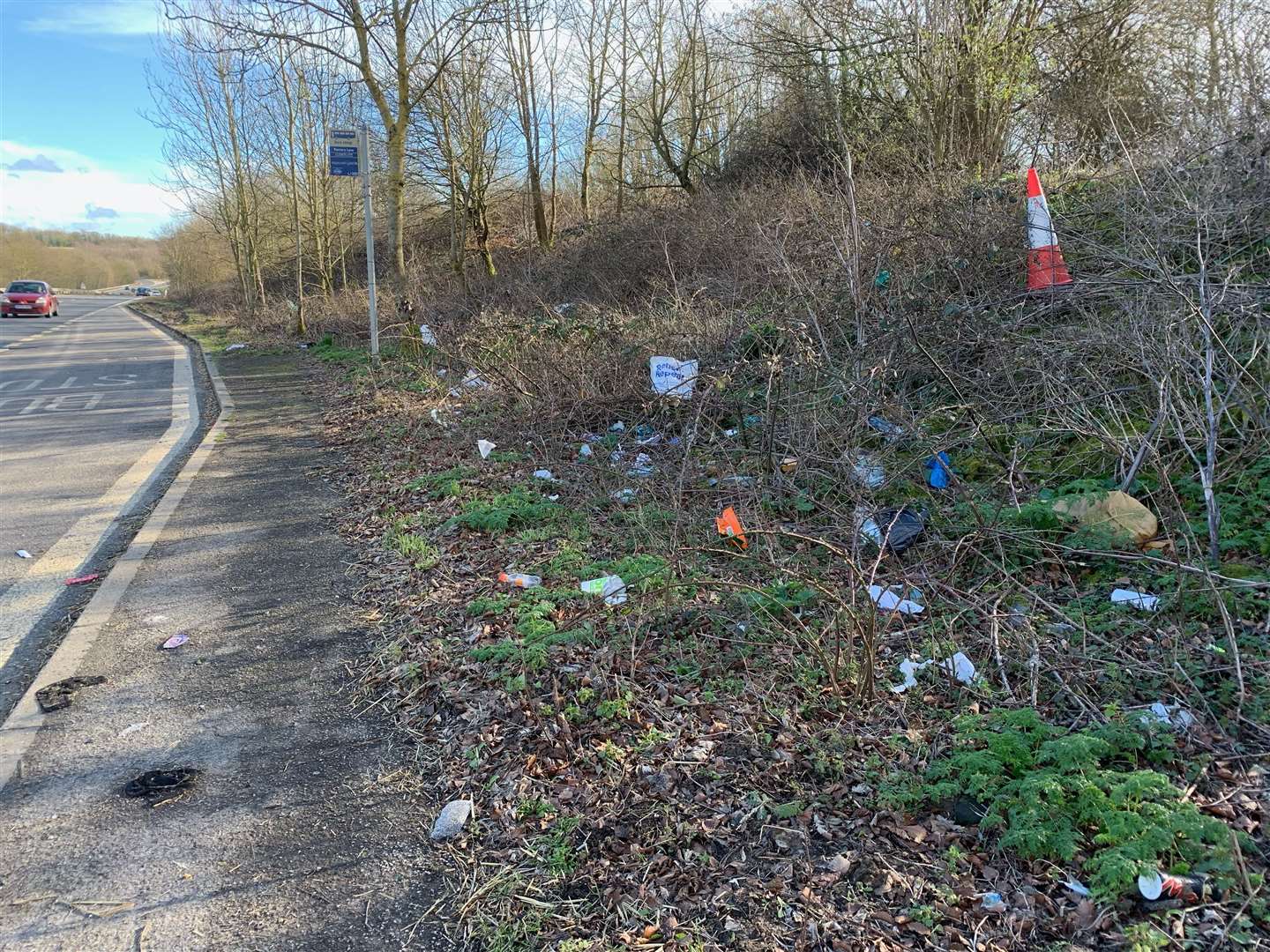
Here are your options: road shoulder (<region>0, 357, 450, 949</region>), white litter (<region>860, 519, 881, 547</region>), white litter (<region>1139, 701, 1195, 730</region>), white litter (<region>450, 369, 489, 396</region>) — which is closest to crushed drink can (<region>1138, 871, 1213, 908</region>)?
white litter (<region>1139, 701, 1195, 730</region>)

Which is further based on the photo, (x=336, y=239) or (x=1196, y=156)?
(x=336, y=239)

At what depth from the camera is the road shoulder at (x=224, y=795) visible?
8.05 ft

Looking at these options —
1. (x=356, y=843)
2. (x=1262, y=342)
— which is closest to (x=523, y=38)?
(x=1262, y=342)

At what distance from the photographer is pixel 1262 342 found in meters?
4.86

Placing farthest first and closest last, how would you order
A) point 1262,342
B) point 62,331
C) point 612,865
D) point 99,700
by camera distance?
point 62,331 < point 1262,342 < point 99,700 < point 612,865

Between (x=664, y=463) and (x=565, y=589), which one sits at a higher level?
(x=664, y=463)

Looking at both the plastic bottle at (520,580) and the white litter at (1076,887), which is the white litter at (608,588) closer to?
the plastic bottle at (520,580)

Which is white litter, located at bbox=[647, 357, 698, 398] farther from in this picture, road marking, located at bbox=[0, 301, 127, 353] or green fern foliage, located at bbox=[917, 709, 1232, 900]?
road marking, located at bbox=[0, 301, 127, 353]

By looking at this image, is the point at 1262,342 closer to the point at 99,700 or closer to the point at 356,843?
the point at 356,843

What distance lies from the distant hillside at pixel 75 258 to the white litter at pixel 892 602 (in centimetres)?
8166

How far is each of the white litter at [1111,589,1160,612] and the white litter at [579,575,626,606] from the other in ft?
7.94

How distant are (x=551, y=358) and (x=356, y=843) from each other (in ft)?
19.7

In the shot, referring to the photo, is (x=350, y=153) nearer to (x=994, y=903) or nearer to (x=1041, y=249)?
(x=1041, y=249)

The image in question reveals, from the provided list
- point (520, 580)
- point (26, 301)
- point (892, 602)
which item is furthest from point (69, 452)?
point (26, 301)
